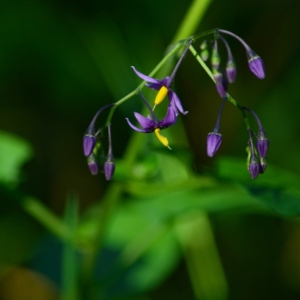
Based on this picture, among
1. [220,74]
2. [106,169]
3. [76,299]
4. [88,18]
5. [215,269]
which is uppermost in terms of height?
[220,74]

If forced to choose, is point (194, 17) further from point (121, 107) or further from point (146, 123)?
point (121, 107)

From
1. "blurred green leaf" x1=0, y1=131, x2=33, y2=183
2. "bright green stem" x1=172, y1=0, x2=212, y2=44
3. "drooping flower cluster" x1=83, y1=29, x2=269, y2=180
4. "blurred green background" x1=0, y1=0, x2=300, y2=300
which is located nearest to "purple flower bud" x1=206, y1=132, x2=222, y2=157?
"drooping flower cluster" x1=83, y1=29, x2=269, y2=180

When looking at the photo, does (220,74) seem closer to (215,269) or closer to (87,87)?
→ (215,269)

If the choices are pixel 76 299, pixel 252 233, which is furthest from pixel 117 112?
pixel 76 299

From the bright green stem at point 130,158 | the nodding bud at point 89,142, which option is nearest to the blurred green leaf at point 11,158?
the bright green stem at point 130,158

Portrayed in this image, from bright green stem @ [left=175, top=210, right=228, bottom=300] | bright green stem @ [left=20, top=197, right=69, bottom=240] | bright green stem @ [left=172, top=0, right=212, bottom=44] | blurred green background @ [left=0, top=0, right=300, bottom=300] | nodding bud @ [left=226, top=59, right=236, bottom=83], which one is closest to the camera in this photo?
nodding bud @ [left=226, top=59, right=236, bottom=83]

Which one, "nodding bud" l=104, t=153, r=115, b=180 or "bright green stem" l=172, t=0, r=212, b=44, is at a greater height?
"bright green stem" l=172, t=0, r=212, b=44

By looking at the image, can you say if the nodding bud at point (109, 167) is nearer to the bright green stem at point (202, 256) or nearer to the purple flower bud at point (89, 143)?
the purple flower bud at point (89, 143)

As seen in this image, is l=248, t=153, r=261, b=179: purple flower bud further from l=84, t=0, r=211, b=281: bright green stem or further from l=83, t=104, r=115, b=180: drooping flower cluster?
l=84, t=0, r=211, b=281: bright green stem
